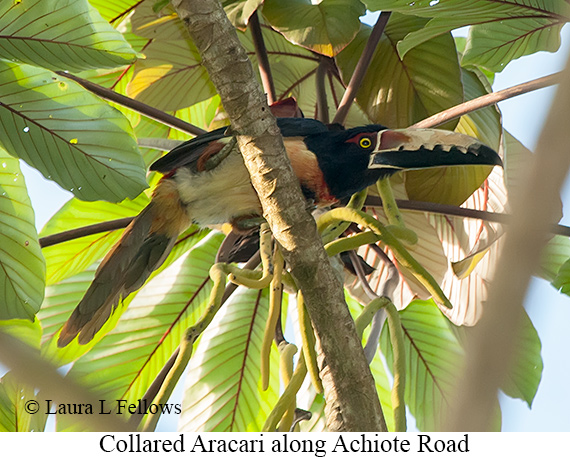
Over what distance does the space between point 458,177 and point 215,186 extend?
1.94ft

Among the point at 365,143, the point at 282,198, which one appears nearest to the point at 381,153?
the point at 365,143

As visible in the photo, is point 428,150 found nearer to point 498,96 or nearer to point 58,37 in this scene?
point 498,96

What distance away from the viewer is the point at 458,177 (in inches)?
65.6

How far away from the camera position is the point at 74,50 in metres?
1.30

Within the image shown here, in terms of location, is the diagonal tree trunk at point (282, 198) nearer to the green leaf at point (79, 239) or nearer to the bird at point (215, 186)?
the bird at point (215, 186)

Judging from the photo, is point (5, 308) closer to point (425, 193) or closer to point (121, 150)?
point (121, 150)

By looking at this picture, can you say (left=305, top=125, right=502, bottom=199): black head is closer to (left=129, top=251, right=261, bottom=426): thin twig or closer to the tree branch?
(left=129, top=251, right=261, bottom=426): thin twig

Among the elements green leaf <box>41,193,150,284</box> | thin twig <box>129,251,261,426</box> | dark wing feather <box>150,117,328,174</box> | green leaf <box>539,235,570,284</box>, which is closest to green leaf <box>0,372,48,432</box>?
thin twig <box>129,251,261,426</box>

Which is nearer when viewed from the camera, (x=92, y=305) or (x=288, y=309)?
(x=92, y=305)

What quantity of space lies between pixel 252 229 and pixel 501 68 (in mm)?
685

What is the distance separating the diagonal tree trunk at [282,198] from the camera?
0.96m

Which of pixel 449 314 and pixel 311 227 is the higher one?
pixel 449 314

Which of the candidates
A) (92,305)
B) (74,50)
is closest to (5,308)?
(92,305)

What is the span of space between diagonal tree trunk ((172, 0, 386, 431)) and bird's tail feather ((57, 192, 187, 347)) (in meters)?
0.66
